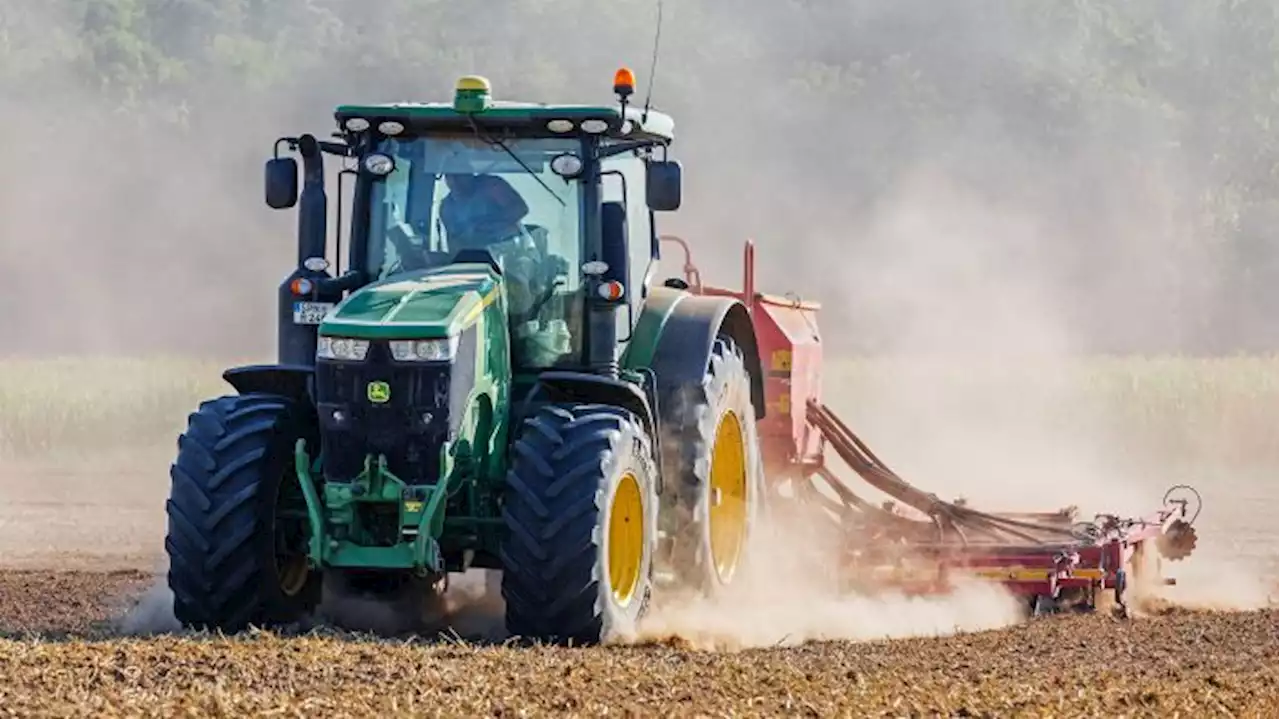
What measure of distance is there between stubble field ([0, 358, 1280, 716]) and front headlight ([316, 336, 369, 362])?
4.18ft

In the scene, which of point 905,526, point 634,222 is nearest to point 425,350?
point 634,222

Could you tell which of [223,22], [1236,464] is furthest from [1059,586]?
[223,22]

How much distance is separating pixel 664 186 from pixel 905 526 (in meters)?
3.80

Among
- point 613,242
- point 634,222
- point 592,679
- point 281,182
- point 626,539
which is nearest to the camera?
point 592,679

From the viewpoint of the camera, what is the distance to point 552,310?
429 inches

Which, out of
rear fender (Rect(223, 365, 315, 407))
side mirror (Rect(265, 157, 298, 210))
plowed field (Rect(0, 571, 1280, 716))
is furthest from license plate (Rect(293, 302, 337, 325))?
plowed field (Rect(0, 571, 1280, 716))

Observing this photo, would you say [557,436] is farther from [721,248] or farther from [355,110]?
[721,248]

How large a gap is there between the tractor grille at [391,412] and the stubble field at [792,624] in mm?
808

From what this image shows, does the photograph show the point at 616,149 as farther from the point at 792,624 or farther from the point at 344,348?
the point at 792,624

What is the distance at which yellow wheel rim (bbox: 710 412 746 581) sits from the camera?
12453mm

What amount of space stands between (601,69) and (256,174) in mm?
7313

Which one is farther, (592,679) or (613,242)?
(613,242)

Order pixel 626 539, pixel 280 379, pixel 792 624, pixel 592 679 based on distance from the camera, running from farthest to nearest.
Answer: pixel 792 624, pixel 280 379, pixel 626 539, pixel 592 679

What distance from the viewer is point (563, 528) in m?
9.72
